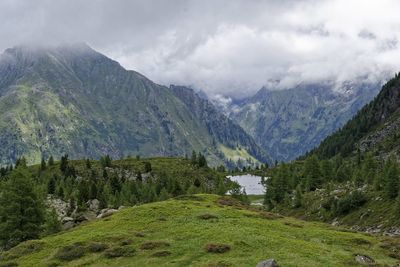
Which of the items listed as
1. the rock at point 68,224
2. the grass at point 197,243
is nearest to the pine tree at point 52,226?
the rock at point 68,224

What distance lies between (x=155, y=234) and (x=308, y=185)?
374ft

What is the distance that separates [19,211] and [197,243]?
4165cm

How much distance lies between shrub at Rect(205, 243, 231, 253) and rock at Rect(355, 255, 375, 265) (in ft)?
38.6

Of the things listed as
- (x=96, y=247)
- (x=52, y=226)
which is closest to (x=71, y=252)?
(x=96, y=247)

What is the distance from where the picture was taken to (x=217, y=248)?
44.2 metres

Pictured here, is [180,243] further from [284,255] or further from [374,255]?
[374,255]

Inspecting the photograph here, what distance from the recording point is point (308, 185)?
15888 cm

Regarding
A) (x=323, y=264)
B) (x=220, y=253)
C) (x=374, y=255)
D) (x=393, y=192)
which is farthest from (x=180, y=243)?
(x=393, y=192)

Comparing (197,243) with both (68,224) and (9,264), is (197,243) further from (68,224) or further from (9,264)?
(68,224)

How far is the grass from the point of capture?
42.4 meters

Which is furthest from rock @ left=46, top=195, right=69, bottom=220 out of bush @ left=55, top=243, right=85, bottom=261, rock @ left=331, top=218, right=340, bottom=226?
bush @ left=55, top=243, right=85, bottom=261

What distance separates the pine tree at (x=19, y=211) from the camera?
250 ft

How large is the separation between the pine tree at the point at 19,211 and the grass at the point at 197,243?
67.2 ft

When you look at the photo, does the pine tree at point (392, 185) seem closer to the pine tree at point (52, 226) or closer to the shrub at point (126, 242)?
the pine tree at point (52, 226)
